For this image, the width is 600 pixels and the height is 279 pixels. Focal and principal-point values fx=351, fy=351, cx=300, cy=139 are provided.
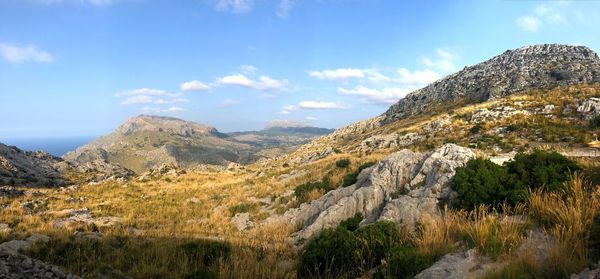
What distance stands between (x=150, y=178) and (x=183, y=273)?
48464mm

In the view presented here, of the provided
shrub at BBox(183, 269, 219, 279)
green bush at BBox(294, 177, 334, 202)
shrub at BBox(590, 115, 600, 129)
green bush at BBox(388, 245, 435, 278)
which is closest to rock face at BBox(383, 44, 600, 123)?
shrub at BBox(590, 115, 600, 129)

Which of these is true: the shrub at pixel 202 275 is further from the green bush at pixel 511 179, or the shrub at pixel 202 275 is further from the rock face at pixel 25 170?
the rock face at pixel 25 170

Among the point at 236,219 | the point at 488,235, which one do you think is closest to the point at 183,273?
the point at 488,235

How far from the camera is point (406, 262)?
25.1 ft

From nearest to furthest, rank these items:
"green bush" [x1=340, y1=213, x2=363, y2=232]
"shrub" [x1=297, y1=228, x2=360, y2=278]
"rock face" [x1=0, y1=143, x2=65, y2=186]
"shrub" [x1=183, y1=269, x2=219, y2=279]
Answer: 1. "shrub" [x1=183, y1=269, x2=219, y2=279]
2. "shrub" [x1=297, y1=228, x2=360, y2=278]
3. "green bush" [x1=340, y1=213, x2=363, y2=232]
4. "rock face" [x1=0, y1=143, x2=65, y2=186]

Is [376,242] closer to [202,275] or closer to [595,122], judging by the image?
[202,275]

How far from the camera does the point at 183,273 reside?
8.52 meters

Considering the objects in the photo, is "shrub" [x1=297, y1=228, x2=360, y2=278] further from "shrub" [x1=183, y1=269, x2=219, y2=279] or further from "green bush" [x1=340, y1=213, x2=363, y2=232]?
"green bush" [x1=340, y1=213, x2=363, y2=232]

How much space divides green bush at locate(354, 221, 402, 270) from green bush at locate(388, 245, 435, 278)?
521 millimetres

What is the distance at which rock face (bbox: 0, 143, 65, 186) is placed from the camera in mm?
46375

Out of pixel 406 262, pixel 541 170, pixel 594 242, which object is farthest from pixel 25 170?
pixel 594 242

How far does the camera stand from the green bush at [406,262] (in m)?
7.51

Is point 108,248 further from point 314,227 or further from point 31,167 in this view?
point 31,167

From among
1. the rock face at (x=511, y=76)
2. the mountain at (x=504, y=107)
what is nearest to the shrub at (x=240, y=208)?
the mountain at (x=504, y=107)
